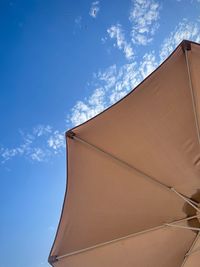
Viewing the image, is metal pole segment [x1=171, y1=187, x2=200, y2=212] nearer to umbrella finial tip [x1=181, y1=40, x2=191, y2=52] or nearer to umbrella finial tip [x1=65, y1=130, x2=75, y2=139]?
Result: umbrella finial tip [x1=65, y1=130, x2=75, y2=139]

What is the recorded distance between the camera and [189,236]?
3.85m

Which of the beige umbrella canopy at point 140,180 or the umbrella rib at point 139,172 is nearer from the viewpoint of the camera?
the beige umbrella canopy at point 140,180

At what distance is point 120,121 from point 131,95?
38cm

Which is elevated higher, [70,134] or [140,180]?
[70,134]

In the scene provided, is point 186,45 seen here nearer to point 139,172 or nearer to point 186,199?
point 139,172

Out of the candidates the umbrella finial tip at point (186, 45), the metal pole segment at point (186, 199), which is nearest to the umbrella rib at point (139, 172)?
the metal pole segment at point (186, 199)

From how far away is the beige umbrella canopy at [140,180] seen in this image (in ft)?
10.5

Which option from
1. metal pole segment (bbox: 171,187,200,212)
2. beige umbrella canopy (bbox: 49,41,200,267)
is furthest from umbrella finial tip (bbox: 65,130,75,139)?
metal pole segment (bbox: 171,187,200,212)

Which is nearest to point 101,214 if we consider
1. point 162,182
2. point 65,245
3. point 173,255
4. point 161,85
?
point 65,245

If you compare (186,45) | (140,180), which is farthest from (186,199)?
(186,45)

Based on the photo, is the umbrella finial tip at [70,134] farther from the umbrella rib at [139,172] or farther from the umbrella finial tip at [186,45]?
the umbrella finial tip at [186,45]

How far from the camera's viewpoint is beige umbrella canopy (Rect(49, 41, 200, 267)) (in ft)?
10.5

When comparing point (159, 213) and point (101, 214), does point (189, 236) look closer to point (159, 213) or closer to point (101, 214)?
point (159, 213)

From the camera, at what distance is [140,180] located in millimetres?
3590
